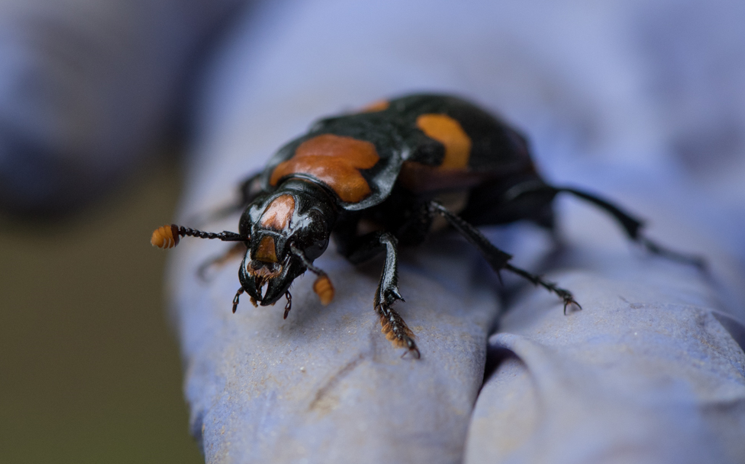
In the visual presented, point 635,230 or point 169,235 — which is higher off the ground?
point 169,235

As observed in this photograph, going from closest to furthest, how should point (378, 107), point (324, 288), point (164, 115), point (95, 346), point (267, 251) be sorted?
1. point (324, 288)
2. point (267, 251)
3. point (378, 107)
4. point (164, 115)
5. point (95, 346)

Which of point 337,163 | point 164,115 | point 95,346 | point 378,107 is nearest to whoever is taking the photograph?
point 337,163

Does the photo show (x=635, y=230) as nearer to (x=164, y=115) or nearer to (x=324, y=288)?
(x=324, y=288)

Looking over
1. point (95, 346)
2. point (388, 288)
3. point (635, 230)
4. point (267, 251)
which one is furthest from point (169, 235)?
point (95, 346)

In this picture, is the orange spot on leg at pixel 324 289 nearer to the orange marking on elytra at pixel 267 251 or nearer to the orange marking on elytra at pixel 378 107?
the orange marking on elytra at pixel 267 251

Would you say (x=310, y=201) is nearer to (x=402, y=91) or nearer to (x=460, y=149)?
(x=460, y=149)

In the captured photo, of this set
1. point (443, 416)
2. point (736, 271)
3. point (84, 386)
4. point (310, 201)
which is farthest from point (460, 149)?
point (84, 386)
